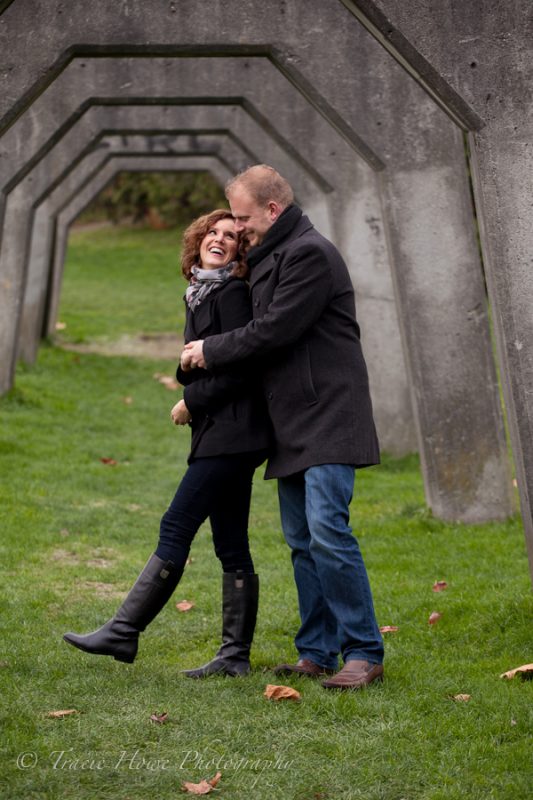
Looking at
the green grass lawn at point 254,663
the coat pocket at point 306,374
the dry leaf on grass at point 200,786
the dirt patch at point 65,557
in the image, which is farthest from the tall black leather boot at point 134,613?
the dirt patch at point 65,557

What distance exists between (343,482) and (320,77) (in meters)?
4.38

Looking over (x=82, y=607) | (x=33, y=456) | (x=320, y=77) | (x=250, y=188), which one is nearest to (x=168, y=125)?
(x=33, y=456)

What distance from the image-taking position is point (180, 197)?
1581 inches

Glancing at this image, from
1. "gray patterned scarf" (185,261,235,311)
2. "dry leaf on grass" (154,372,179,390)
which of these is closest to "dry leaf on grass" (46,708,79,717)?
"gray patterned scarf" (185,261,235,311)

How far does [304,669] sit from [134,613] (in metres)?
0.81

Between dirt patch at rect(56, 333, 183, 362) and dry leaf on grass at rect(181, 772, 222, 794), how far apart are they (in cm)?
1805

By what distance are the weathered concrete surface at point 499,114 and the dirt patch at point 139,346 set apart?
1697 cm

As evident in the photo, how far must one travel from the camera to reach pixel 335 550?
5.69 meters

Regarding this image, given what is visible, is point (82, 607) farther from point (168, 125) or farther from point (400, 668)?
point (168, 125)

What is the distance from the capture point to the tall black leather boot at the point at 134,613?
5.91 meters

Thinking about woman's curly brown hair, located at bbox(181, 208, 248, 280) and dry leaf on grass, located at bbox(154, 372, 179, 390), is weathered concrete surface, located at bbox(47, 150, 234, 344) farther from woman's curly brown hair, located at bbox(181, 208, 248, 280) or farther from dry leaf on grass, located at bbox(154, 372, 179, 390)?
woman's curly brown hair, located at bbox(181, 208, 248, 280)

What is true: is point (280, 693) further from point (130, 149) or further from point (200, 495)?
point (130, 149)

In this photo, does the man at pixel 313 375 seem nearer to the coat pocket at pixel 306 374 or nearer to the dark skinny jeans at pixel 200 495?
the coat pocket at pixel 306 374

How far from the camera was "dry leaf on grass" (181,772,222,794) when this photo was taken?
4598 mm
